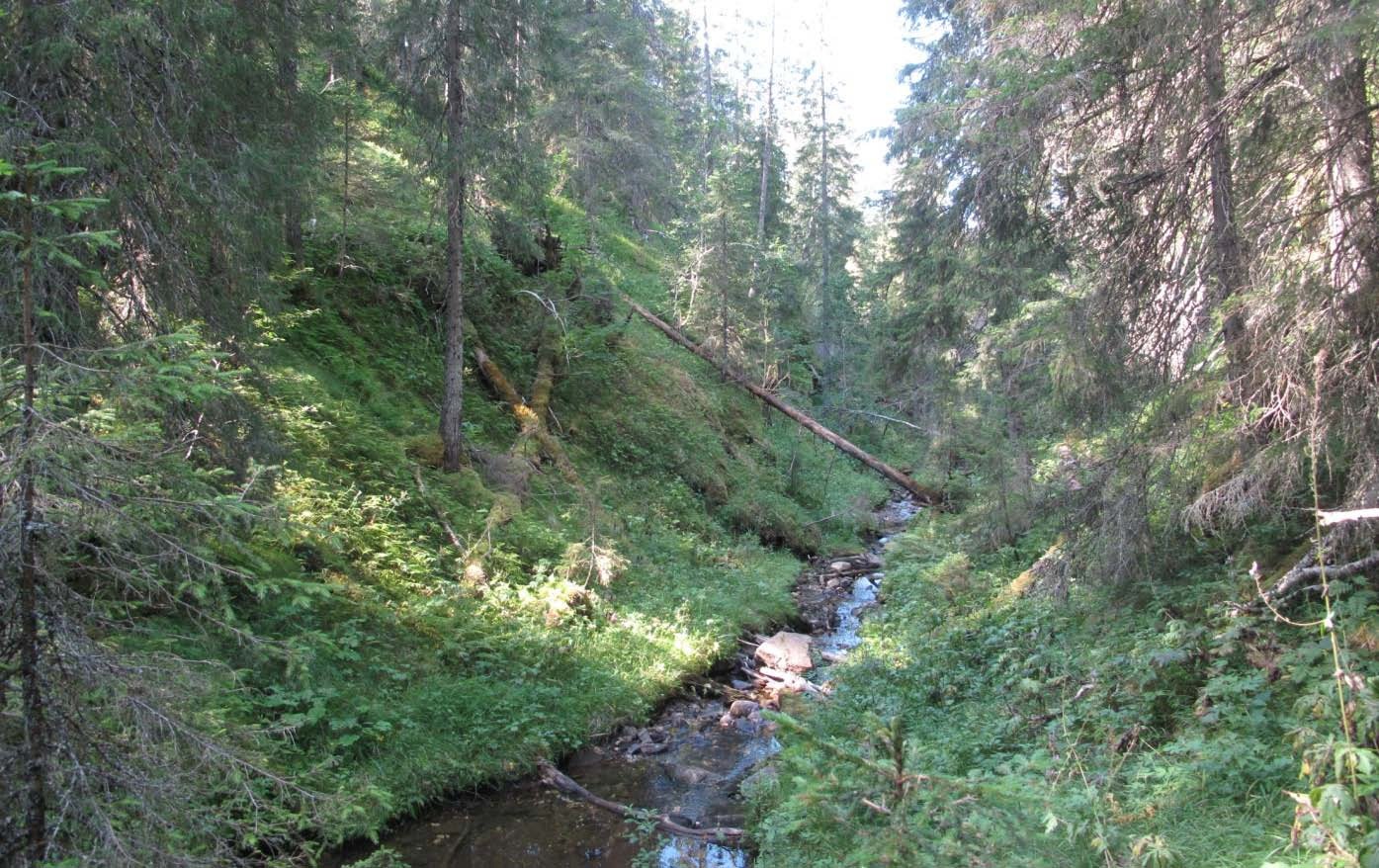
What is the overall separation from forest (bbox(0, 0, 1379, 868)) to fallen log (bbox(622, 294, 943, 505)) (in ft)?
17.3

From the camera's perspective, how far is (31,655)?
2.63 metres

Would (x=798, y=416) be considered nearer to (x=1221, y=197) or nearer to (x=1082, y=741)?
(x=1221, y=197)

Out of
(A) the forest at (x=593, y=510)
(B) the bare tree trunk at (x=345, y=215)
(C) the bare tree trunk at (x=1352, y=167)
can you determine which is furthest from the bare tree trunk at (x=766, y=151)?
(C) the bare tree trunk at (x=1352, y=167)

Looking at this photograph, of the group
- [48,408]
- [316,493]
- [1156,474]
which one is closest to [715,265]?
[316,493]

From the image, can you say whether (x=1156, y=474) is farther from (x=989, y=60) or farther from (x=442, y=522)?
(x=442, y=522)

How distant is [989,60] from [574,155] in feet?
69.1

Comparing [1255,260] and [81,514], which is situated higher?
[1255,260]

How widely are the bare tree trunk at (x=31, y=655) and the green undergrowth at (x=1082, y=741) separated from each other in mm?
3060

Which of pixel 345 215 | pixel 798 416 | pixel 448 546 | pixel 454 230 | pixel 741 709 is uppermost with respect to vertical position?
pixel 345 215

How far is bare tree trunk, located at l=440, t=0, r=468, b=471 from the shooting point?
35.3 feet

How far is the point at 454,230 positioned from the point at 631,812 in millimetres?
8282

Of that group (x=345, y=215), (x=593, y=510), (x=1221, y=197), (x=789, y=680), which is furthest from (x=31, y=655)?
(x=345, y=215)

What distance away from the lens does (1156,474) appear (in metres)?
6.64

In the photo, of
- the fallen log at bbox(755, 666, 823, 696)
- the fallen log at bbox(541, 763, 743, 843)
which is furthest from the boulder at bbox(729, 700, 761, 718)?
the fallen log at bbox(541, 763, 743, 843)
